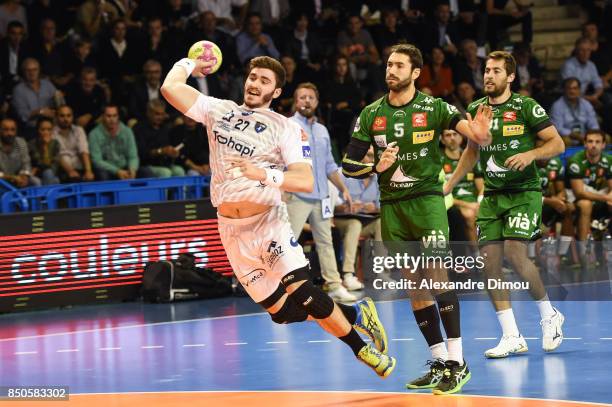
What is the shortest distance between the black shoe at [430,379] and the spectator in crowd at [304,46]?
10736 millimetres

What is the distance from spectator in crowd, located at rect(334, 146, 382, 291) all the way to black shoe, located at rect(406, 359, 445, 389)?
643cm

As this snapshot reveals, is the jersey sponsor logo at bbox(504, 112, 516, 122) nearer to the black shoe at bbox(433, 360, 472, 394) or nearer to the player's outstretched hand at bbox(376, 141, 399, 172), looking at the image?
the player's outstretched hand at bbox(376, 141, 399, 172)

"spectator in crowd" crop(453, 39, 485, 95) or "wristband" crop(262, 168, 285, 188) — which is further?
"spectator in crowd" crop(453, 39, 485, 95)

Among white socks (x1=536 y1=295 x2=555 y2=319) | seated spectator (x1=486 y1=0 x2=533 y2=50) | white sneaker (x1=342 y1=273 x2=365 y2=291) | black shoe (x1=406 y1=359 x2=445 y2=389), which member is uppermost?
seated spectator (x1=486 y1=0 x2=533 y2=50)

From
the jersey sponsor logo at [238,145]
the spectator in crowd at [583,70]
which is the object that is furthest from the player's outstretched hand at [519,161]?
the spectator in crowd at [583,70]

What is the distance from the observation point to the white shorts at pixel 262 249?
873 cm

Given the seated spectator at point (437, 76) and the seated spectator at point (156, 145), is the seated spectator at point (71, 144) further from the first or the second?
the seated spectator at point (437, 76)

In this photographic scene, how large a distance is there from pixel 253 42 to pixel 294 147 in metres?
10.8

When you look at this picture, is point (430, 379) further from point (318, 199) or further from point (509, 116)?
point (318, 199)

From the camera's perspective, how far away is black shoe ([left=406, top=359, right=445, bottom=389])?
8.90 metres

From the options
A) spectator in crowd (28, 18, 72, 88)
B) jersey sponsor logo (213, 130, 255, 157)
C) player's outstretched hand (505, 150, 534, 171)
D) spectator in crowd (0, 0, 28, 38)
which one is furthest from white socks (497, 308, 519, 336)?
spectator in crowd (0, 0, 28, 38)

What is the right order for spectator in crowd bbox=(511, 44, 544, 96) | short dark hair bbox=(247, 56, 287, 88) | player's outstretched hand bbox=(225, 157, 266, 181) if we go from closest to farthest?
player's outstretched hand bbox=(225, 157, 266, 181) < short dark hair bbox=(247, 56, 287, 88) < spectator in crowd bbox=(511, 44, 544, 96)

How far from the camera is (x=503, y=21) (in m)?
22.7

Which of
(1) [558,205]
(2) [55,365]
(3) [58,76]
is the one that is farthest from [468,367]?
(3) [58,76]
